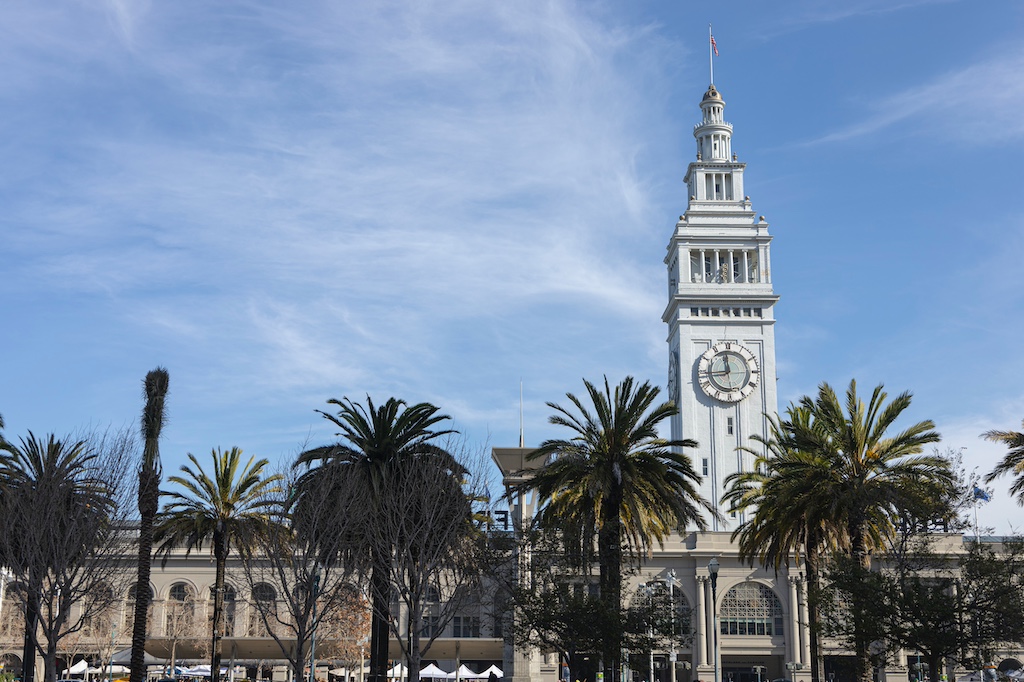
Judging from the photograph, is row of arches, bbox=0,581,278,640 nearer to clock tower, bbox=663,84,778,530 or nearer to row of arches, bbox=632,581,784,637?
row of arches, bbox=632,581,784,637

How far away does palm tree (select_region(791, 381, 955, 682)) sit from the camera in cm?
3988

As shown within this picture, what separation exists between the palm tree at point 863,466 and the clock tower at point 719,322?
53.5 metres

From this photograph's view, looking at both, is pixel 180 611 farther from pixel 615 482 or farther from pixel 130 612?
pixel 615 482

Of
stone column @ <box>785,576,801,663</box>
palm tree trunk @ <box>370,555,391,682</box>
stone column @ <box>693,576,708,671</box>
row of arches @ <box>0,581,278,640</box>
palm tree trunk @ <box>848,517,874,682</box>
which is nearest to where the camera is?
palm tree trunk @ <box>848,517,874,682</box>

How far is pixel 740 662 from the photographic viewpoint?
83562 mm

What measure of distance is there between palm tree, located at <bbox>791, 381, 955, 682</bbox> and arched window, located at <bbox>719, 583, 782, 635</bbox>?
4275cm

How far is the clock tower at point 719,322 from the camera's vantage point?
99312 millimetres

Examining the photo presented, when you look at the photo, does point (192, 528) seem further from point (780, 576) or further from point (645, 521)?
point (780, 576)

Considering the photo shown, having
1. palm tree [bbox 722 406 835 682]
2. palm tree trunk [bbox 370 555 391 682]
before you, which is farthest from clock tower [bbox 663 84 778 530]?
palm tree trunk [bbox 370 555 391 682]

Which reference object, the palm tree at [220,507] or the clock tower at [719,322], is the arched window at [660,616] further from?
the clock tower at [719,322]

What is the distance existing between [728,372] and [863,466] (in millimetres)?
59959

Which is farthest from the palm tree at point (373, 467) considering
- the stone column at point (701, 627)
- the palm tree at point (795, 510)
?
the stone column at point (701, 627)

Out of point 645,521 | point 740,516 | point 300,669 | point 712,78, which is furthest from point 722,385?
point 300,669

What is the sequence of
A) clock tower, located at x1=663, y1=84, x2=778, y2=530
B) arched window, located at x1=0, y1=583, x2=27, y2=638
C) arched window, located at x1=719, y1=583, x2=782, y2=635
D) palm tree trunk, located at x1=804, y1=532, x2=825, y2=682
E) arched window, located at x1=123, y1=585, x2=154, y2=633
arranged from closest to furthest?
palm tree trunk, located at x1=804, y1=532, x2=825, y2=682, arched window, located at x1=719, y1=583, x2=782, y2=635, arched window, located at x1=0, y1=583, x2=27, y2=638, arched window, located at x1=123, y1=585, x2=154, y2=633, clock tower, located at x1=663, y1=84, x2=778, y2=530
